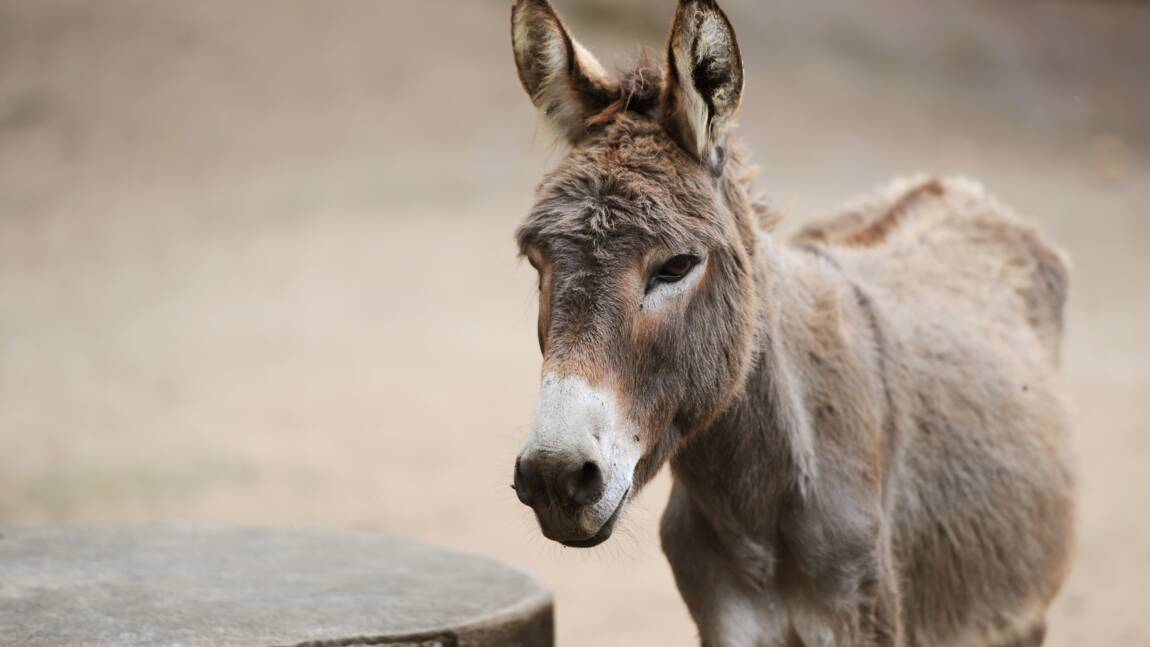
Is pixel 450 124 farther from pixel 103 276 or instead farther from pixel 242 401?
pixel 242 401

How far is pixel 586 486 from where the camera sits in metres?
2.42

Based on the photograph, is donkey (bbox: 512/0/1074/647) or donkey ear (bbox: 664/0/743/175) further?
donkey ear (bbox: 664/0/743/175)

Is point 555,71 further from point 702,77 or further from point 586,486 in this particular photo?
point 586,486

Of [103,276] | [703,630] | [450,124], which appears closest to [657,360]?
[703,630]

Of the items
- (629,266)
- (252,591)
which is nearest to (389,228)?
(252,591)

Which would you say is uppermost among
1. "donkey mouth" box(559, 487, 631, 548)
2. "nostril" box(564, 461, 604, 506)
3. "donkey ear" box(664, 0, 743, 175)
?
"donkey ear" box(664, 0, 743, 175)

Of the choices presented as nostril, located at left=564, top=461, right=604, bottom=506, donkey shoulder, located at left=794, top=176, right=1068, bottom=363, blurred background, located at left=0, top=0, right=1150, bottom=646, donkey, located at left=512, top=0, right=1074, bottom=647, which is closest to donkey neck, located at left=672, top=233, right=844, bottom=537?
donkey, located at left=512, top=0, right=1074, bottom=647

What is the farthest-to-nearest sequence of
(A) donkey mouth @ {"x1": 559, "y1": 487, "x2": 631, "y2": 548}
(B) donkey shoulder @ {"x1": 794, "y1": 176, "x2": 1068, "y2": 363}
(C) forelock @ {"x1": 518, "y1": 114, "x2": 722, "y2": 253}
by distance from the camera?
(B) donkey shoulder @ {"x1": 794, "y1": 176, "x2": 1068, "y2": 363}
(C) forelock @ {"x1": 518, "y1": 114, "x2": 722, "y2": 253}
(A) donkey mouth @ {"x1": 559, "y1": 487, "x2": 631, "y2": 548}

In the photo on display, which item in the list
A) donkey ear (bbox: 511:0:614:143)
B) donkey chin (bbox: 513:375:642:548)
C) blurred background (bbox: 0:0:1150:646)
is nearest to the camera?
donkey chin (bbox: 513:375:642:548)

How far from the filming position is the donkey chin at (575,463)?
2.38m

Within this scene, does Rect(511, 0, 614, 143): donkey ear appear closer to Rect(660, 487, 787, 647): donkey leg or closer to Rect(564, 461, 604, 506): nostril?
Rect(564, 461, 604, 506): nostril

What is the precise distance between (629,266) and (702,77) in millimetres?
468

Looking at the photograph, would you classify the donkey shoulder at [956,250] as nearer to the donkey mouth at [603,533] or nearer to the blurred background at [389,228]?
the donkey mouth at [603,533]

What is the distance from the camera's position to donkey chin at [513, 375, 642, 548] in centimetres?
238
